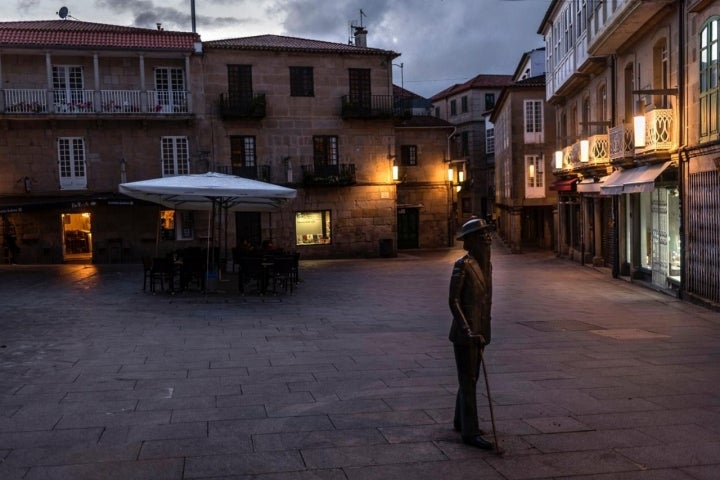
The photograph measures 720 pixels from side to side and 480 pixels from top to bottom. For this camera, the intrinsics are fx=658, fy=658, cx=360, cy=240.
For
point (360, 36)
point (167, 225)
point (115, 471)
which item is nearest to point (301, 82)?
point (360, 36)

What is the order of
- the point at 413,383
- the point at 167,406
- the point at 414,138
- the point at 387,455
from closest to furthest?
the point at 387,455 → the point at 167,406 → the point at 413,383 → the point at 414,138

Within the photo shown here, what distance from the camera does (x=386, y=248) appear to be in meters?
29.3

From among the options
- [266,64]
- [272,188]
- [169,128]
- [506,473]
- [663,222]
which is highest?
[266,64]

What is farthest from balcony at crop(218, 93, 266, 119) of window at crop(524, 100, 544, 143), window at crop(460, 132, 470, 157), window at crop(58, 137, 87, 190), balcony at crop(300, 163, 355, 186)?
window at crop(460, 132, 470, 157)

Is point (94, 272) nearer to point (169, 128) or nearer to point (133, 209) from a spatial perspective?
point (133, 209)

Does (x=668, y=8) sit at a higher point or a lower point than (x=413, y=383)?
higher

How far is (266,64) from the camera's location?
28.0m

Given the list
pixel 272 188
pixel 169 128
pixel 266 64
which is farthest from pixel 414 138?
pixel 272 188

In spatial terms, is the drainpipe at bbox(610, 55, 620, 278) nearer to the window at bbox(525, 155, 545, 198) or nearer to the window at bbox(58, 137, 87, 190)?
the window at bbox(525, 155, 545, 198)

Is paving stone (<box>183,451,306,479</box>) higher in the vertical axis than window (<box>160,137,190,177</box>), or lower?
lower

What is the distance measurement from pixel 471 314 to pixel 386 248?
78.9 feet

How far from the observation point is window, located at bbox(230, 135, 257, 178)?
27922 mm

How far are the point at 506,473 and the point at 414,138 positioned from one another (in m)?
31.7

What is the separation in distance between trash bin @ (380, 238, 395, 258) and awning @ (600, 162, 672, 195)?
12146mm
